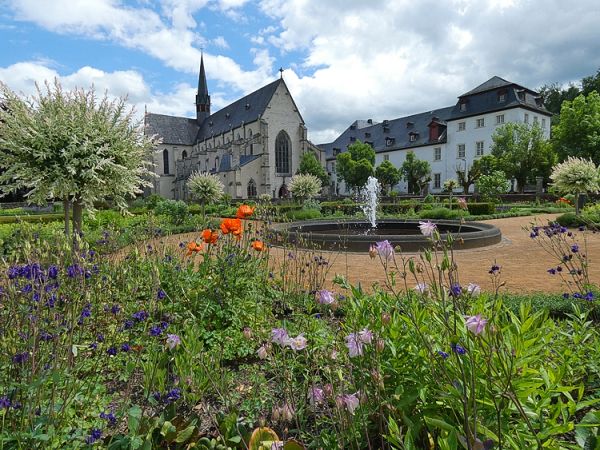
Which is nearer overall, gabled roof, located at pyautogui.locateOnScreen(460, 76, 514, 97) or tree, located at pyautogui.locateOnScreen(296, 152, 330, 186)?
gabled roof, located at pyautogui.locateOnScreen(460, 76, 514, 97)

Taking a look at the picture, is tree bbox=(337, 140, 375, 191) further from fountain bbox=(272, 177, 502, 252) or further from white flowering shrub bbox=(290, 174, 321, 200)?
fountain bbox=(272, 177, 502, 252)

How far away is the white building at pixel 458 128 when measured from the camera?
1571 inches

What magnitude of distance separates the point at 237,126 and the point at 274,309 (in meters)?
50.3

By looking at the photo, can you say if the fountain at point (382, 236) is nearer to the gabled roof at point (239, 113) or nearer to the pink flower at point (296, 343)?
the pink flower at point (296, 343)

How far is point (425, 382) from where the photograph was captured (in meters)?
1.95

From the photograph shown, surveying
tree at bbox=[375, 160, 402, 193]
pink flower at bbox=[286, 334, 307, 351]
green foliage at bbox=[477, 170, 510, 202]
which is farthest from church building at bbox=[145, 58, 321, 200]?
pink flower at bbox=[286, 334, 307, 351]

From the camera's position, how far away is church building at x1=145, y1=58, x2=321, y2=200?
4647 centimetres

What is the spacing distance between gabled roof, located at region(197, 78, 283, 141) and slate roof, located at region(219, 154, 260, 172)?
539 centimetres

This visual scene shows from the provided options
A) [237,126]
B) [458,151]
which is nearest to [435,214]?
[458,151]

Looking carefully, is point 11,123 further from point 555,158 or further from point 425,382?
point 555,158

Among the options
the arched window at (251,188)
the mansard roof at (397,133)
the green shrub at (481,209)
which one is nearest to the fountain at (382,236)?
the green shrub at (481,209)

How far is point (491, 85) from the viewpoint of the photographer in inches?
1646

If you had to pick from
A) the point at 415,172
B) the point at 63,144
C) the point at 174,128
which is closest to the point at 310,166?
the point at 415,172

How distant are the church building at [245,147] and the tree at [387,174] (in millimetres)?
9308
